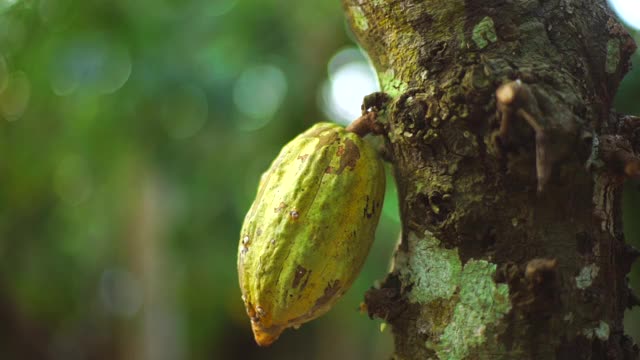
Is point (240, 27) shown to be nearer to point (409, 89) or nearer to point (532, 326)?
point (409, 89)

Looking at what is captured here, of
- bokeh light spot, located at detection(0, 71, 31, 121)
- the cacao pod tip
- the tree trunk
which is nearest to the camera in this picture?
the tree trunk

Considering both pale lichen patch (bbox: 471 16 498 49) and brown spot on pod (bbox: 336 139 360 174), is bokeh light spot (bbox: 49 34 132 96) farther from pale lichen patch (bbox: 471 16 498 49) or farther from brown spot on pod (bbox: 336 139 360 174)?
pale lichen patch (bbox: 471 16 498 49)

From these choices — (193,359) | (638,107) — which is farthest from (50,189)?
(638,107)

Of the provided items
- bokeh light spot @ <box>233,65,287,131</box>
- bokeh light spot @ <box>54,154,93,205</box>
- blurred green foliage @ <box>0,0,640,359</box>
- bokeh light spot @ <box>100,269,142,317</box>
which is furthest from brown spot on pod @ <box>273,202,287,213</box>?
bokeh light spot @ <box>100,269,142,317</box>

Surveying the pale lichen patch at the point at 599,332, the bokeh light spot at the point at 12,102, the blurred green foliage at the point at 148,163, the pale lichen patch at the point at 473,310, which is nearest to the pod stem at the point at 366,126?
the pale lichen patch at the point at 473,310

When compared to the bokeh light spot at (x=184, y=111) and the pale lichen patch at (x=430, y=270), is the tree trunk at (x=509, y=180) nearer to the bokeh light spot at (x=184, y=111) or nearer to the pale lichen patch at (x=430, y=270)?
the pale lichen patch at (x=430, y=270)
